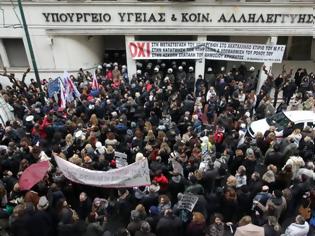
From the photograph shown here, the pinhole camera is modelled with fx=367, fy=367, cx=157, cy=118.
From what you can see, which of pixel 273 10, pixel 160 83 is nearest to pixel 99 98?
pixel 160 83

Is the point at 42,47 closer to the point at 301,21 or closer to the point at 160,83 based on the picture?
the point at 160,83

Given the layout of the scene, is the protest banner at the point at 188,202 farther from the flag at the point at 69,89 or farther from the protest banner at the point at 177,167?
the flag at the point at 69,89

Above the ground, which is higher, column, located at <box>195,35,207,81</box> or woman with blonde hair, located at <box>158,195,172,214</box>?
column, located at <box>195,35,207,81</box>

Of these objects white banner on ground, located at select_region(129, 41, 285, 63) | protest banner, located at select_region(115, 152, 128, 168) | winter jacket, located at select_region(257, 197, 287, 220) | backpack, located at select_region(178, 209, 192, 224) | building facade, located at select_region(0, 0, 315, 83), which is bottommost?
backpack, located at select_region(178, 209, 192, 224)

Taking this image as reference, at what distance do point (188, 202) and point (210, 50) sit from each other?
10.2m

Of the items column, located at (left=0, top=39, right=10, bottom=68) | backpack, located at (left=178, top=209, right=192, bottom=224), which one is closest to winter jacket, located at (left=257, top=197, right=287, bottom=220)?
backpack, located at (left=178, top=209, right=192, bottom=224)

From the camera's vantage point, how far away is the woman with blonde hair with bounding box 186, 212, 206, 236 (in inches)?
273

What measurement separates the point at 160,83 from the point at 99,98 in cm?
309

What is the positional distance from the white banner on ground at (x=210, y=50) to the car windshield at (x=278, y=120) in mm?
4549

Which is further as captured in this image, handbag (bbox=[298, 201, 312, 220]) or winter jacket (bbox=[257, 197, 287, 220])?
handbag (bbox=[298, 201, 312, 220])

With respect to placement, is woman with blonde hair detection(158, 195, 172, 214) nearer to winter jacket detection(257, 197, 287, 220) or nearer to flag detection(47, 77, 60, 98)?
winter jacket detection(257, 197, 287, 220)

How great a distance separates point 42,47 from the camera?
17.5 m

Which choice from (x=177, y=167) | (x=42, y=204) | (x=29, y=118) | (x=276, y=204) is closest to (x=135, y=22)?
(x=29, y=118)

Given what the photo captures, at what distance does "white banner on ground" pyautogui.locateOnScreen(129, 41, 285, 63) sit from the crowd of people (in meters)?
2.60
